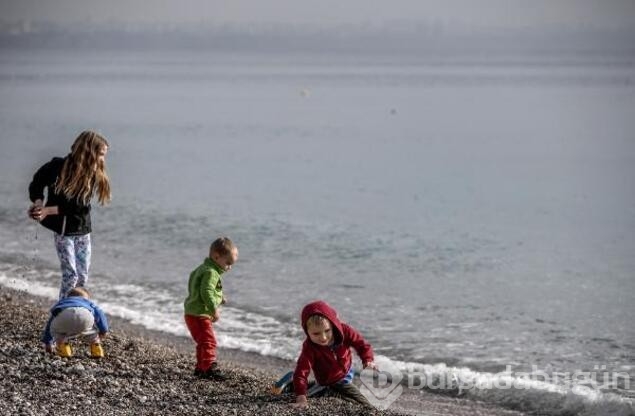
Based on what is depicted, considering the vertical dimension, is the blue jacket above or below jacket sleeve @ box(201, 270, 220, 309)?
below

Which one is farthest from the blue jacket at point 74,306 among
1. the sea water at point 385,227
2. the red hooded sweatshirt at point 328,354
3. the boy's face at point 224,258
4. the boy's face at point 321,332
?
the sea water at point 385,227

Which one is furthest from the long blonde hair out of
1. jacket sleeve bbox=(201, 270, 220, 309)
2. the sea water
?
the sea water

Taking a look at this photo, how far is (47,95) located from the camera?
5944 cm

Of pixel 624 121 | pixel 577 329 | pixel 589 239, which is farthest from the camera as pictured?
pixel 624 121

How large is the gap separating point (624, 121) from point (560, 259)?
2799 centimetres

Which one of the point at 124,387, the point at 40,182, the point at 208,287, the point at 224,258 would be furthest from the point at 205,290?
the point at 40,182

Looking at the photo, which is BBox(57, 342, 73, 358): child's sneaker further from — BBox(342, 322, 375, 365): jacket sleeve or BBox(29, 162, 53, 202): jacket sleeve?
BBox(342, 322, 375, 365): jacket sleeve

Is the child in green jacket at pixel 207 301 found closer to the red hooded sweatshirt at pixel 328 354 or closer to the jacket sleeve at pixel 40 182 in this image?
the red hooded sweatshirt at pixel 328 354

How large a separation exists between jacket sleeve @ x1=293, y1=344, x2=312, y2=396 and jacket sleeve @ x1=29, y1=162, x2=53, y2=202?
8.31ft

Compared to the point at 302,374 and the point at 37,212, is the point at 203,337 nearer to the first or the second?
the point at 302,374

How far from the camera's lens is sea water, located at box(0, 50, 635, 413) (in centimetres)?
1274

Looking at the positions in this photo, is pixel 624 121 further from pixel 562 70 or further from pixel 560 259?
pixel 562 70

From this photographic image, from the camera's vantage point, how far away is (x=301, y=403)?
769 centimetres

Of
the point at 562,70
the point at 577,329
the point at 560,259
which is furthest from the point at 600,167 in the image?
the point at 562,70
